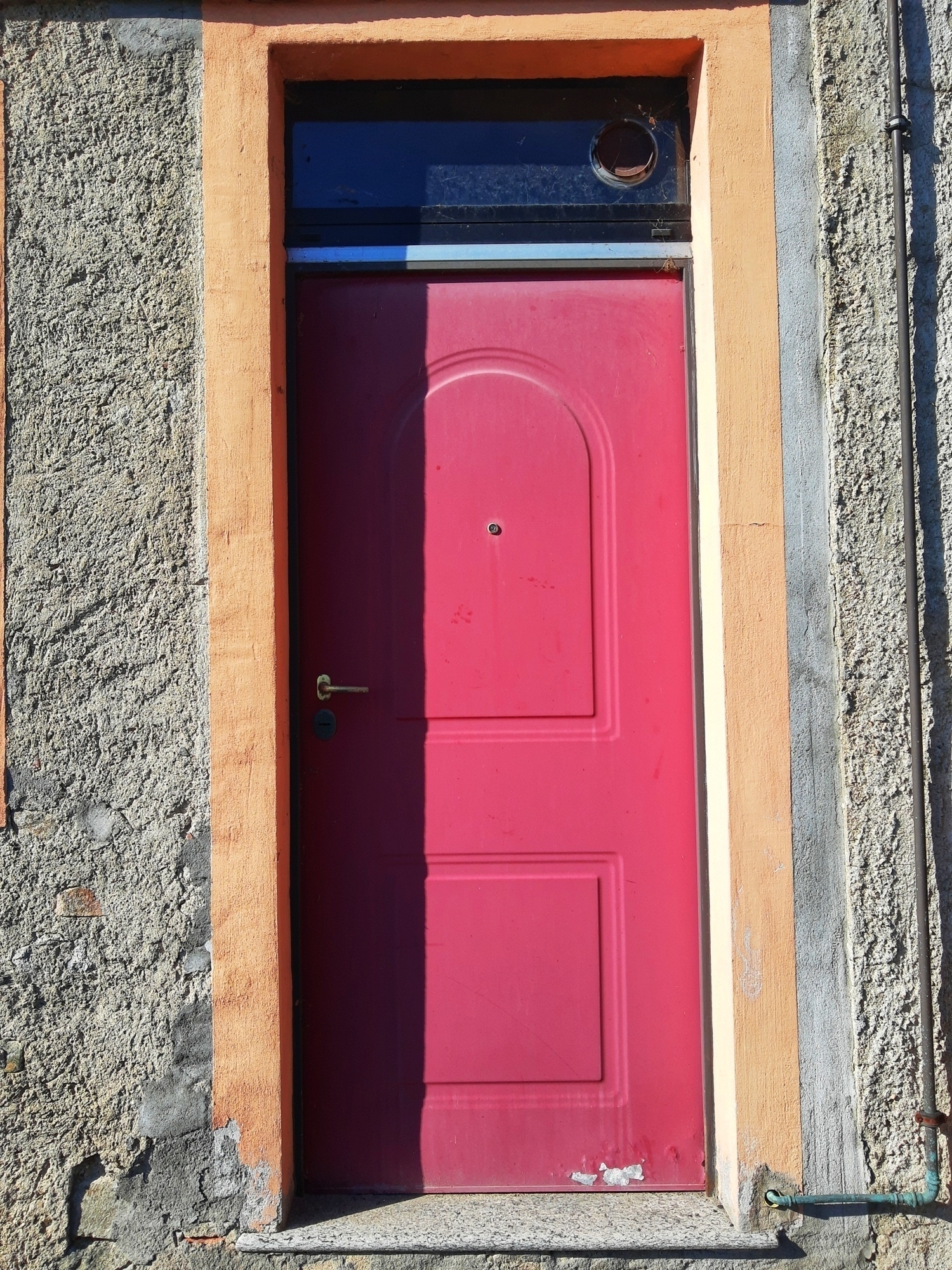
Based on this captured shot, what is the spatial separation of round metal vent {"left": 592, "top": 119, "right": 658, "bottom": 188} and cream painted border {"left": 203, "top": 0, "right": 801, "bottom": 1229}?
0.58 ft

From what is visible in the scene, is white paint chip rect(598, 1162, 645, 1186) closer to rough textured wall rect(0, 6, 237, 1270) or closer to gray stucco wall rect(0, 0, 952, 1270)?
gray stucco wall rect(0, 0, 952, 1270)

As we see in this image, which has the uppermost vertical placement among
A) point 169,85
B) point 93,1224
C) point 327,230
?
point 169,85

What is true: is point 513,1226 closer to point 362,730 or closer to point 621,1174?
point 621,1174

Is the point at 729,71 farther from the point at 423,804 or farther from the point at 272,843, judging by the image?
the point at 272,843

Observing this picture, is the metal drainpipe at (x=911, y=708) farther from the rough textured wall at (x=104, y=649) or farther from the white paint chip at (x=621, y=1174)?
the rough textured wall at (x=104, y=649)

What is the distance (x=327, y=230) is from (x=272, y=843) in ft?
5.31

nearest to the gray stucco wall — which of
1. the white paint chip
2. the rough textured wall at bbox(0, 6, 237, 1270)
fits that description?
the rough textured wall at bbox(0, 6, 237, 1270)

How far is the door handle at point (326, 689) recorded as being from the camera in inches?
108

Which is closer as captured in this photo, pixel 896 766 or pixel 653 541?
pixel 896 766

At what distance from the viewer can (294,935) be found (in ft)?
8.89

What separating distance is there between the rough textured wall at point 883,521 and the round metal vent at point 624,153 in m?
0.45

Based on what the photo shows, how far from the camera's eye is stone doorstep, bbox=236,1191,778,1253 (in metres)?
2.45

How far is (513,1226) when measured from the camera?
8.26ft

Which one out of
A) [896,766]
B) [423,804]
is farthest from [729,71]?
[423,804]
